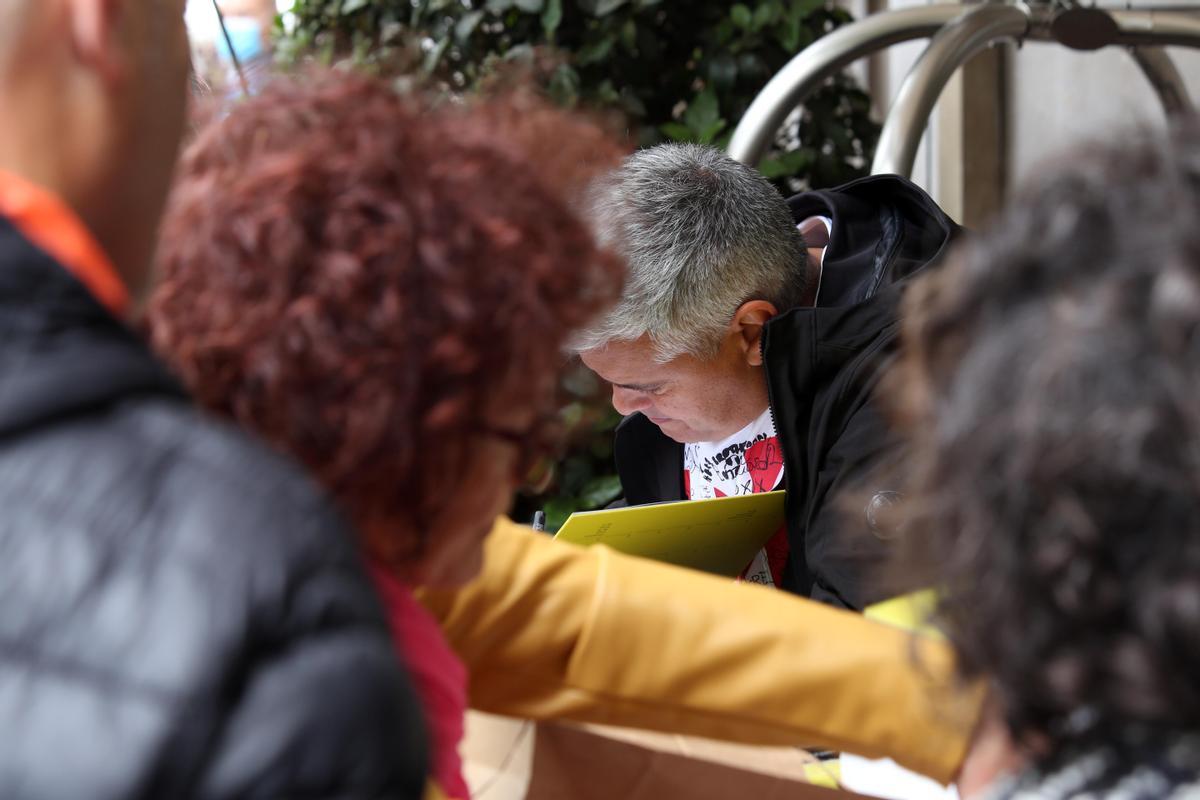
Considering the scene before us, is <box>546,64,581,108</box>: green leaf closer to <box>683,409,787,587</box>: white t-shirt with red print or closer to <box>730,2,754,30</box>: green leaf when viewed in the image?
<box>730,2,754,30</box>: green leaf

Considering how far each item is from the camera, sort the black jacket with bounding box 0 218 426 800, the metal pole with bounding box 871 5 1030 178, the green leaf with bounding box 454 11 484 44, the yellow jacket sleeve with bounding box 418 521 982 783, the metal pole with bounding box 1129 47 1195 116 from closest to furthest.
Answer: the black jacket with bounding box 0 218 426 800 < the yellow jacket sleeve with bounding box 418 521 982 783 < the metal pole with bounding box 871 5 1030 178 < the metal pole with bounding box 1129 47 1195 116 < the green leaf with bounding box 454 11 484 44

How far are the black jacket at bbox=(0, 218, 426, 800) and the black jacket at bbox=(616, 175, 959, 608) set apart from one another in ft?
3.06

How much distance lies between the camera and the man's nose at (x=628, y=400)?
1.69 metres

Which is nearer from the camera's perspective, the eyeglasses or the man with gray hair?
the eyeglasses

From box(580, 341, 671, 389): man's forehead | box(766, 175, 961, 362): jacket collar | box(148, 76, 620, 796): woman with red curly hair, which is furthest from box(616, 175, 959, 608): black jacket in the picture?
box(148, 76, 620, 796): woman with red curly hair

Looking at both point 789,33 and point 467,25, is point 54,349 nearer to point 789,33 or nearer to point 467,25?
point 467,25

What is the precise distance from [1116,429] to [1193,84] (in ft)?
8.11

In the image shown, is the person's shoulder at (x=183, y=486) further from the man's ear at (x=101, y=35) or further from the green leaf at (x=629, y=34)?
the green leaf at (x=629, y=34)

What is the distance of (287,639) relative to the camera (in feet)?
1.25

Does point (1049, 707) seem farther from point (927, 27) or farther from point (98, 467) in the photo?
point (927, 27)

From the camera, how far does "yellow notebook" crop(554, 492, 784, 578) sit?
1260 mm

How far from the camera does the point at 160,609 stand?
1.21ft

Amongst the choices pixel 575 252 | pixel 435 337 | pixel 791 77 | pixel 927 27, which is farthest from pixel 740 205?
pixel 435 337

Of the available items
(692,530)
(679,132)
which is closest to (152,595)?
(692,530)
